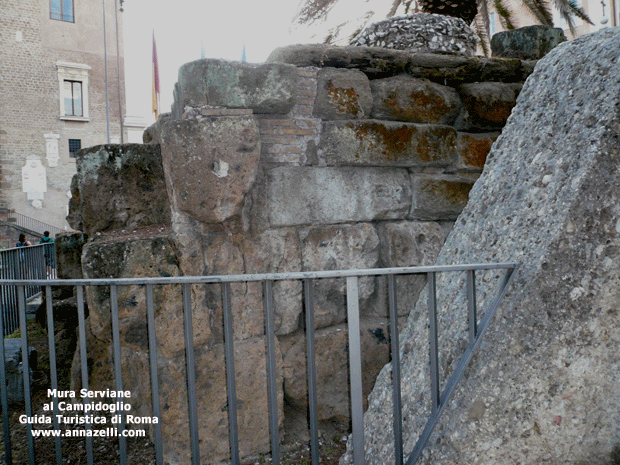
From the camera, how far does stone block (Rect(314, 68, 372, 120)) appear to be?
10.5 feet

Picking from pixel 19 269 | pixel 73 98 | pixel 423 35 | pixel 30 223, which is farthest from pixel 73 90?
pixel 423 35

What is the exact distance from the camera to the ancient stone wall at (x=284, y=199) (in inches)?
112

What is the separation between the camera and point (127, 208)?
325 cm

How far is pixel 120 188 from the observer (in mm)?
3225

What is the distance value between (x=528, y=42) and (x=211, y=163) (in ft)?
9.68

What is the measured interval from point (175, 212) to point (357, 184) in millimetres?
1153

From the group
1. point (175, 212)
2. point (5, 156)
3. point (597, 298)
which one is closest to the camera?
point (597, 298)

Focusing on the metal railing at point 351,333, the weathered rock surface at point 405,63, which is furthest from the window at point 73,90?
the metal railing at point 351,333

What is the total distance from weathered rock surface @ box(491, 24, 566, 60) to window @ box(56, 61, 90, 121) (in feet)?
66.6

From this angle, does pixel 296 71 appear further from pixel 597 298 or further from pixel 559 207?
pixel 597 298

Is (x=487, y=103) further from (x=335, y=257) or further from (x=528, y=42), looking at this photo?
(x=335, y=257)

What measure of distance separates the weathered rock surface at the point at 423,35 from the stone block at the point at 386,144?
0.77 metres

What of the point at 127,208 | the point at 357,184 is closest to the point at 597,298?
the point at 357,184

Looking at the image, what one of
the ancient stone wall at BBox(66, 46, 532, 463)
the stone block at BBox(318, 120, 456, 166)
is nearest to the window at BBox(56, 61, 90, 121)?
the ancient stone wall at BBox(66, 46, 532, 463)
